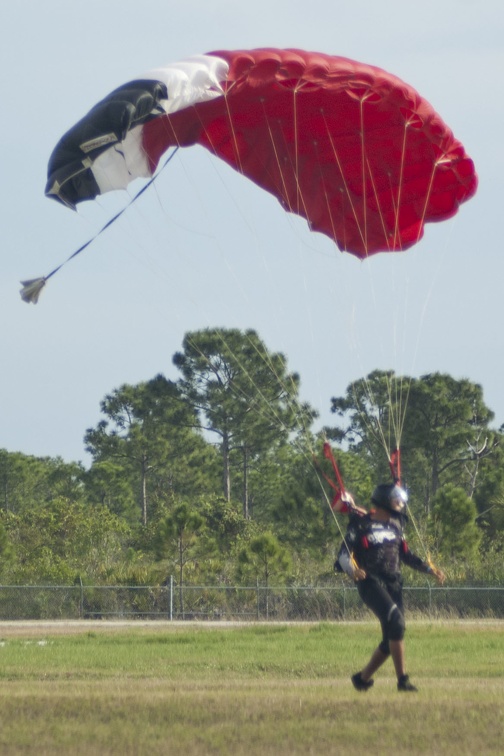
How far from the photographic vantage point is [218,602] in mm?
33062

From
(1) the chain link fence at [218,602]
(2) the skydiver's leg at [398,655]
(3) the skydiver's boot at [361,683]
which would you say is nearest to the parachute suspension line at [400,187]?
(2) the skydiver's leg at [398,655]

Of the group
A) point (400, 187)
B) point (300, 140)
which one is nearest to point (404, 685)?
point (400, 187)

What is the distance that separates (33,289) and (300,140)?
13.8ft

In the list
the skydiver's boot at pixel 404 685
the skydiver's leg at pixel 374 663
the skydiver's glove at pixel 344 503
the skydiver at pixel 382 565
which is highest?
the skydiver's glove at pixel 344 503

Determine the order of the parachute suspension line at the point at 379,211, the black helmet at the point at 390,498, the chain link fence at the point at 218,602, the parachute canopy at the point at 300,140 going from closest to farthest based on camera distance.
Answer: the black helmet at the point at 390,498
the parachute canopy at the point at 300,140
the parachute suspension line at the point at 379,211
the chain link fence at the point at 218,602

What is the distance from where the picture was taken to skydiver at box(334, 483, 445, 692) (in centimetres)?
908

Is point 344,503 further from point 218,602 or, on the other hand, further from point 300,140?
point 218,602

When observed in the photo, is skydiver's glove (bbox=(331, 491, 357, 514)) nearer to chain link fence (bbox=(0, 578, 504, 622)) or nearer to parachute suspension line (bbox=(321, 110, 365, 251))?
parachute suspension line (bbox=(321, 110, 365, 251))

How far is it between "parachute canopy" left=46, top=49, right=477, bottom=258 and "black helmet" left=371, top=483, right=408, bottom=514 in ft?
13.2

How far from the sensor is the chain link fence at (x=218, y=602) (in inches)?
1178

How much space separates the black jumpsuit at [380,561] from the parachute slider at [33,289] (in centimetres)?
389

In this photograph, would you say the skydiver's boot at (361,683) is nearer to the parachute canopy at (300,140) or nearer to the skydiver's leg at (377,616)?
the skydiver's leg at (377,616)

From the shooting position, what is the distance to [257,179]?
14.4 meters

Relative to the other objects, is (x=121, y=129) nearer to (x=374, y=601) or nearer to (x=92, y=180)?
(x=92, y=180)
